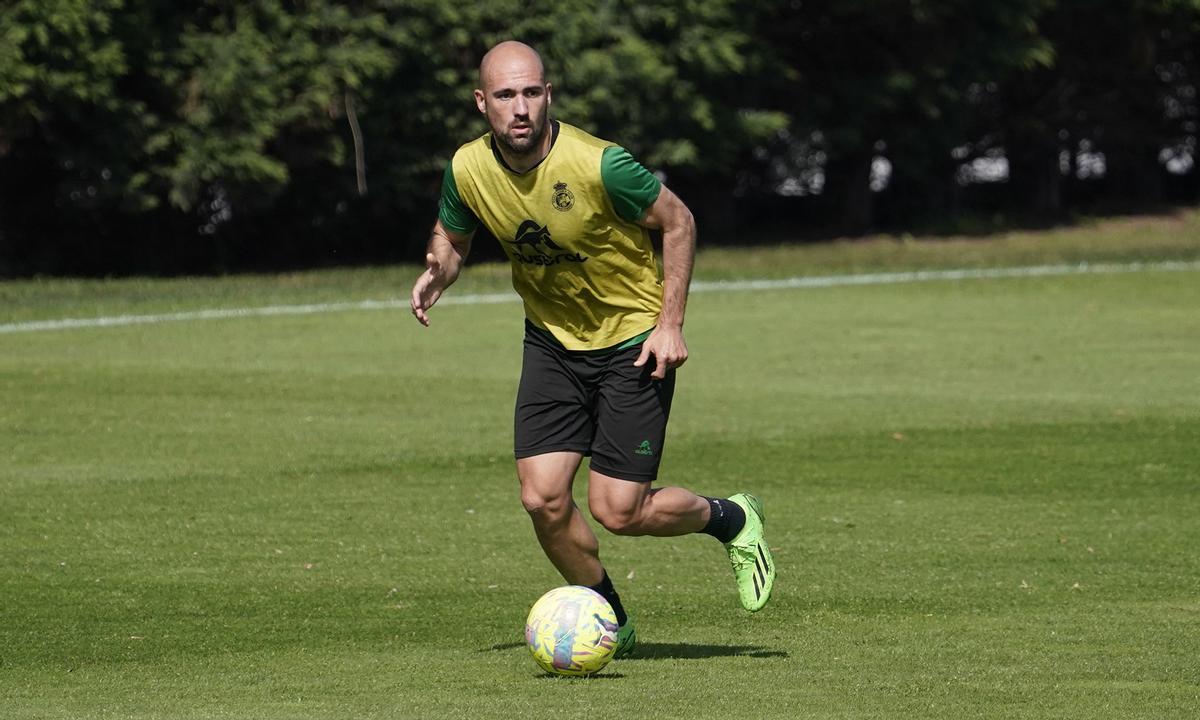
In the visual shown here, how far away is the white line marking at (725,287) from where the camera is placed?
21797 millimetres

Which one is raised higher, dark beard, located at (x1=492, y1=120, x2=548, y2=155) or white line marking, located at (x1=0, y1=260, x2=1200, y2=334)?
dark beard, located at (x1=492, y1=120, x2=548, y2=155)

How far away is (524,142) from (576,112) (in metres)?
23.5

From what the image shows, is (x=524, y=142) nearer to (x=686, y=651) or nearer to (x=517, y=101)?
(x=517, y=101)

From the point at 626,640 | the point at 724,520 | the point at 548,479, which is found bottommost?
the point at 626,640

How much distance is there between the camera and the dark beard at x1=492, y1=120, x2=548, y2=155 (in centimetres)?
714

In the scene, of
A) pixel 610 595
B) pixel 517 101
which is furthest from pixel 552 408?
pixel 517 101

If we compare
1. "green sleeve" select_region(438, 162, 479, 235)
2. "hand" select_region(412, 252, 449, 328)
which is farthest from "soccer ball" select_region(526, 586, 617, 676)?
"green sleeve" select_region(438, 162, 479, 235)

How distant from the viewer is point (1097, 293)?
25.2 meters

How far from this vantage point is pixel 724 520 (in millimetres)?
7988

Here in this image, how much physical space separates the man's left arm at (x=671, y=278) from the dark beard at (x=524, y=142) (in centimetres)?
50

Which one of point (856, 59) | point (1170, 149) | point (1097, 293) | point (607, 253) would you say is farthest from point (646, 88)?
point (607, 253)

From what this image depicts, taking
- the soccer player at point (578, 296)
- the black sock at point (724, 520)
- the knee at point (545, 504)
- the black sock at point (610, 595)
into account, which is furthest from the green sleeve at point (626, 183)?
the black sock at point (610, 595)

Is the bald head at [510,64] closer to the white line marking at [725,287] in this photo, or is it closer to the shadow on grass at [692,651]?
the shadow on grass at [692,651]

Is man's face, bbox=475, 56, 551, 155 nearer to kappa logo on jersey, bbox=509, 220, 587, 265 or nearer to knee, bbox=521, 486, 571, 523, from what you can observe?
kappa logo on jersey, bbox=509, 220, 587, 265
